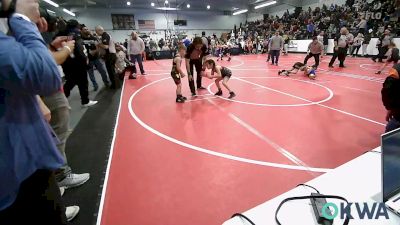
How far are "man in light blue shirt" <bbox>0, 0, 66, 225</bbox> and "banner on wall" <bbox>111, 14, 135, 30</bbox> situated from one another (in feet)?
97.4

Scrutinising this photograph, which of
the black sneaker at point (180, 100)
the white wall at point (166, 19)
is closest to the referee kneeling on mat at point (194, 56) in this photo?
the black sneaker at point (180, 100)

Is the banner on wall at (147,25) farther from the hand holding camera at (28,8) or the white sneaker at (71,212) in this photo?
the hand holding camera at (28,8)

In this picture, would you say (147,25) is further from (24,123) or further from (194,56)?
(24,123)

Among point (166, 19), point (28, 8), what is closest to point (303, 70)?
point (28, 8)

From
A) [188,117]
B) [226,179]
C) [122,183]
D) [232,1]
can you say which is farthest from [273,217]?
[232,1]

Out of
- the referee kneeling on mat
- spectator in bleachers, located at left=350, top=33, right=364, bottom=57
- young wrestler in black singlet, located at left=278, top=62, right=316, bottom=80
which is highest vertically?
spectator in bleachers, located at left=350, top=33, right=364, bottom=57

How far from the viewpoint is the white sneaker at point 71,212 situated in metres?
2.10

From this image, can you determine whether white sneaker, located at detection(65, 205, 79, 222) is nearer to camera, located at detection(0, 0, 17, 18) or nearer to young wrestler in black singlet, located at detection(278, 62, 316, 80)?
camera, located at detection(0, 0, 17, 18)

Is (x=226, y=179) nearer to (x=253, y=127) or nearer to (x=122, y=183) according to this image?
(x=122, y=183)

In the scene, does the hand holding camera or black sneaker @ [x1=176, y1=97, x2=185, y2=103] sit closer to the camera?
the hand holding camera

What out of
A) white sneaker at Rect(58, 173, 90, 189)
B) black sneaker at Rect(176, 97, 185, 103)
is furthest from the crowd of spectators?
white sneaker at Rect(58, 173, 90, 189)

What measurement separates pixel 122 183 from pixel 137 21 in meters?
29.0

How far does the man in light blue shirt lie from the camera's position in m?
0.84

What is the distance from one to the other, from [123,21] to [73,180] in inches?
1132
